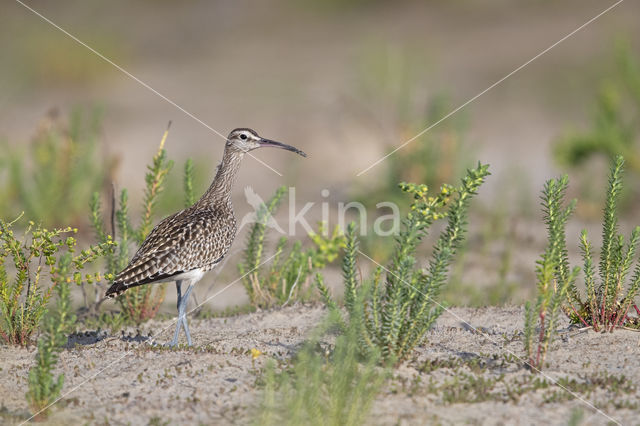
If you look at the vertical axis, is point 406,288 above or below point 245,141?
below

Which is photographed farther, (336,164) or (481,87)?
(481,87)

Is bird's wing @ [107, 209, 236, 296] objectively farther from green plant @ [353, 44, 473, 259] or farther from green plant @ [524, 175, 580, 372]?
green plant @ [353, 44, 473, 259]

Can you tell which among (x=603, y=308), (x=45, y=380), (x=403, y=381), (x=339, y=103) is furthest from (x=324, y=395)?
(x=339, y=103)

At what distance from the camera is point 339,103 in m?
15.6

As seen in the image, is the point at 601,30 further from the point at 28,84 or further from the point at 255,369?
the point at 255,369

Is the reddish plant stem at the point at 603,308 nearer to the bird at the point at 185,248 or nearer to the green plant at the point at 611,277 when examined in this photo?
the green plant at the point at 611,277

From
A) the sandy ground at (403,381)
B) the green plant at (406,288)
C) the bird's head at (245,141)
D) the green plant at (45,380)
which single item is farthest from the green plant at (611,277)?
the green plant at (45,380)

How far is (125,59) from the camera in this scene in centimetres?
2267

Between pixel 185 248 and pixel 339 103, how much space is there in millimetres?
9867

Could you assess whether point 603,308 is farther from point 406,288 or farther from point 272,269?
point 272,269

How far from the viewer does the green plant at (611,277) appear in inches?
204

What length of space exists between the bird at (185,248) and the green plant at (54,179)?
286cm

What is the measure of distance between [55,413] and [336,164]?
1067 centimetres

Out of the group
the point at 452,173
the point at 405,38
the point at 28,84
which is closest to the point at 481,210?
the point at 452,173
